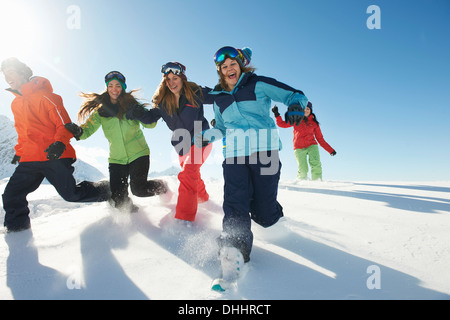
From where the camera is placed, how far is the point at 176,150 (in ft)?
11.4

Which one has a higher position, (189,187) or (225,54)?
(225,54)

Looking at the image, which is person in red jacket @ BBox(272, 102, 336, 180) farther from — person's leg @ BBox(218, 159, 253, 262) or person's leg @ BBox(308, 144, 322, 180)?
person's leg @ BBox(218, 159, 253, 262)

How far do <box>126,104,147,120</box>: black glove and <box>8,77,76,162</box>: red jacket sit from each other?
82 cm

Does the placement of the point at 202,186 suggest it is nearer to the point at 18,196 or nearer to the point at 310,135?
the point at 18,196

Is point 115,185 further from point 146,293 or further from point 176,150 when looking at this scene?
point 146,293

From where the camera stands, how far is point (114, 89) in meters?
3.68

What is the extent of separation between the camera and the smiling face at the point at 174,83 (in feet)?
10.6

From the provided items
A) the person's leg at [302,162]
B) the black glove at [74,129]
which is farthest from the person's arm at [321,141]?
the black glove at [74,129]

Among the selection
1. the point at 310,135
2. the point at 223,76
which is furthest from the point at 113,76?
the point at 310,135

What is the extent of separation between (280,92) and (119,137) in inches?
98.1

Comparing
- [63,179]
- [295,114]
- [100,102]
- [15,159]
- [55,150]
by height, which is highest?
[100,102]

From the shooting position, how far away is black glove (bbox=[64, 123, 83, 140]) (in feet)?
10.9

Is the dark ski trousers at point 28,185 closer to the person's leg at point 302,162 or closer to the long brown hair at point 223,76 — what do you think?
the long brown hair at point 223,76
